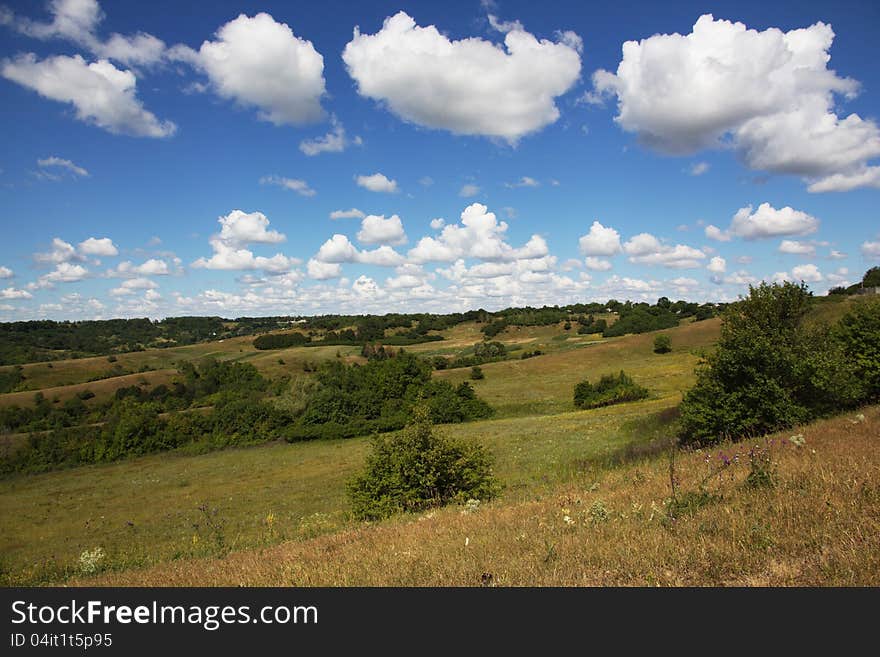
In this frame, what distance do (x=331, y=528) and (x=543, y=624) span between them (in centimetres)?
1051

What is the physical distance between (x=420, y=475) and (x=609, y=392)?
167ft

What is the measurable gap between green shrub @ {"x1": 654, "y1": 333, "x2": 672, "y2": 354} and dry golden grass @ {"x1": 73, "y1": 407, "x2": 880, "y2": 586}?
84.6 meters

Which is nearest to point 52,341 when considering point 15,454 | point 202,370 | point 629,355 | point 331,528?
point 202,370

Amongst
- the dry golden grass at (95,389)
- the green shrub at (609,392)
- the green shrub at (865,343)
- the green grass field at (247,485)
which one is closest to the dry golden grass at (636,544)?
the green grass field at (247,485)

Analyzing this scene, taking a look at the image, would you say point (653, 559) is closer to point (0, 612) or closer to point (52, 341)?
point (0, 612)

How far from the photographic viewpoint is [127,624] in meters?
4.50

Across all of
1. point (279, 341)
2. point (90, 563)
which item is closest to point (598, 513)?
point (90, 563)

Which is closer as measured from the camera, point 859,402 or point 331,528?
point 331,528

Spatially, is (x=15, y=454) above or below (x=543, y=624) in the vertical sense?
below

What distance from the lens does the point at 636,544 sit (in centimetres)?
561

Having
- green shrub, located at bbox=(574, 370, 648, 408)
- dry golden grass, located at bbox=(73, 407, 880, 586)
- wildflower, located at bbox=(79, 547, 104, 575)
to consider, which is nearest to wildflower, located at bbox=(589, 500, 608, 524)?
dry golden grass, located at bbox=(73, 407, 880, 586)

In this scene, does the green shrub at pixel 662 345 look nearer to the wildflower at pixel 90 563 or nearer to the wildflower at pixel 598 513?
the wildflower at pixel 598 513

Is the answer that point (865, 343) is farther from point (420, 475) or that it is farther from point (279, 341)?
point (279, 341)

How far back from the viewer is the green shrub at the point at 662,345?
289 feet
